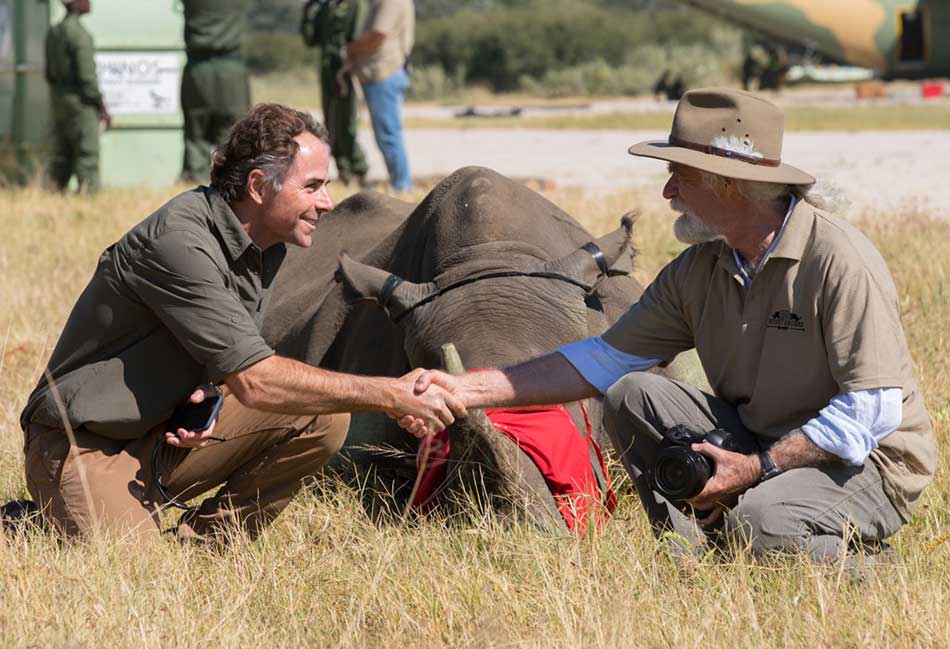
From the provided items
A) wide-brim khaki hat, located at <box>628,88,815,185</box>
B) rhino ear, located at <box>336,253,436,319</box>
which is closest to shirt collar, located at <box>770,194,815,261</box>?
wide-brim khaki hat, located at <box>628,88,815,185</box>

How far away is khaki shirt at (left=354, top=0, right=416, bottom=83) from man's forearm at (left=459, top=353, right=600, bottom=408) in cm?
1007

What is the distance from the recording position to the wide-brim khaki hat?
15.9ft

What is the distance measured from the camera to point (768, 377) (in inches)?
195

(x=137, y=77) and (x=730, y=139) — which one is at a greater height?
(x=730, y=139)

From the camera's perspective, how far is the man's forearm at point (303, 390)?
17.2ft

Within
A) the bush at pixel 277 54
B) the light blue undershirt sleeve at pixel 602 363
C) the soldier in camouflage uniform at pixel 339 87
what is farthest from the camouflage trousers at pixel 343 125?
the bush at pixel 277 54

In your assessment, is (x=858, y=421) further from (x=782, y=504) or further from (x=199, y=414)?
(x=199, y=414)

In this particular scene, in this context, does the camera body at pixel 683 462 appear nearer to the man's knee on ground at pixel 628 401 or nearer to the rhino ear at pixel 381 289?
the man's knee on ground at pixel 628 401

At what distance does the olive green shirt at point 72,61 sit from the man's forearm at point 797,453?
1190cm

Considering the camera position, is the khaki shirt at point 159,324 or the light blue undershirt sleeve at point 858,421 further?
the khaki shirt at point 159,324

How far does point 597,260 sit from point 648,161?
1408 cm

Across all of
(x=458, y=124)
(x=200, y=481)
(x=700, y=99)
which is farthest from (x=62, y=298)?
(x=458, y=124)

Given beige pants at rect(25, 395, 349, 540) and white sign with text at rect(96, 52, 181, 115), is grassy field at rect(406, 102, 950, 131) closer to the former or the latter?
white sign with text at rect(96, 52, 181, 115)

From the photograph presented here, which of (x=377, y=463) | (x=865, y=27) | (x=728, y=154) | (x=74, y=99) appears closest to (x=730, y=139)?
(x=728, y=154)
